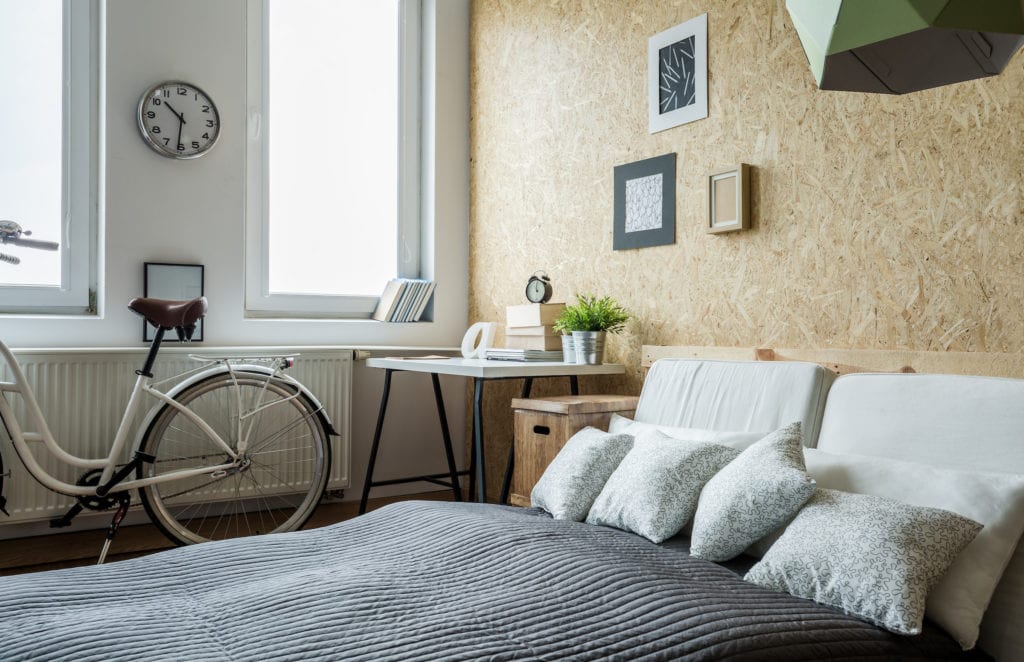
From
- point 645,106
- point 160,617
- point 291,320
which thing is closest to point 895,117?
point 645,106

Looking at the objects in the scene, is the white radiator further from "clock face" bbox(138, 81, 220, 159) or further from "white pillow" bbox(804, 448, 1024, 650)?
"white pillow" bbox(804, 448, 1024, 650)

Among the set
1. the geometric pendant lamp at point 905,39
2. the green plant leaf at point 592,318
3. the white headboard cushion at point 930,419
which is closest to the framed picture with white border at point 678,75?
the green plant leaf at point 592,318

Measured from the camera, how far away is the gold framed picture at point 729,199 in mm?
2596

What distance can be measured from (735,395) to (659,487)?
534 mm

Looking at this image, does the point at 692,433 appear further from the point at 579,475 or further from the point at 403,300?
the point at 403,300

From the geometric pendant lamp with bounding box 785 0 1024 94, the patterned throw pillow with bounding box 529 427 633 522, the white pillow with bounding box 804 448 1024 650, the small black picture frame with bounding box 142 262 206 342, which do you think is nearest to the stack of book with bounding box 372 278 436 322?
the small black picture frame with bounding box 142 262 206 342

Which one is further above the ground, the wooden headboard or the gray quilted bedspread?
the wooden headboard

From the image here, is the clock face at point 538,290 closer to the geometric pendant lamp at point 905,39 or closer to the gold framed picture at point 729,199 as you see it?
the gold framed picture at point 729,199

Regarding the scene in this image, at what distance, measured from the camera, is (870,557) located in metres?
1.38

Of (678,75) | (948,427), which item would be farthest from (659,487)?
(678,75)

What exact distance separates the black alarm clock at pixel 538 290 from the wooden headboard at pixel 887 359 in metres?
0.73

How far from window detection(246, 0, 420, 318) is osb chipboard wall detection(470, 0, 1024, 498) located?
42 cm

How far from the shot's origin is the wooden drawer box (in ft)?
8.21

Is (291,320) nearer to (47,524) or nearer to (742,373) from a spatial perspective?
(47,524)
